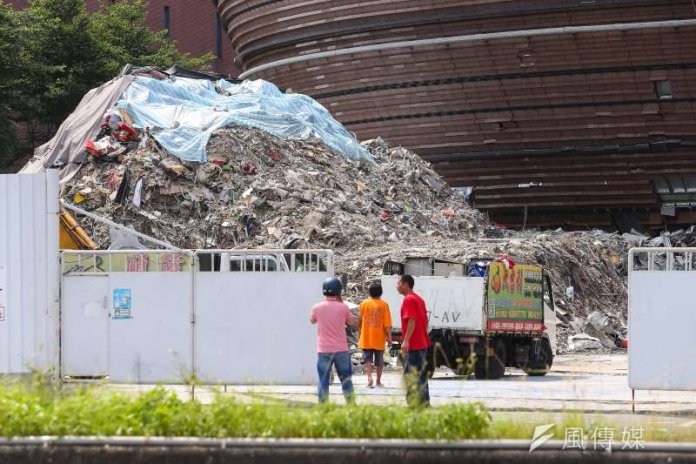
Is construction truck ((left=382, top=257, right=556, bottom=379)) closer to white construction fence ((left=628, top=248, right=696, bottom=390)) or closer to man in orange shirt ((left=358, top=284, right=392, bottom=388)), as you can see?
man in orange shirt ((left=358, top=284, right=392, bottom=388))

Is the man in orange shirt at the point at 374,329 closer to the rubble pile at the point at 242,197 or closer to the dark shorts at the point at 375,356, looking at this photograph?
the dark shorts at the point at 375,356

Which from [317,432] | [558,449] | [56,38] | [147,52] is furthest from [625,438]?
[147,52]

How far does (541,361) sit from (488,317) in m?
1.38

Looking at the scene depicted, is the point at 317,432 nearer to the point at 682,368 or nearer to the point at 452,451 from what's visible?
the point at 452,451

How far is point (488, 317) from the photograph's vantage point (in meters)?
21.1

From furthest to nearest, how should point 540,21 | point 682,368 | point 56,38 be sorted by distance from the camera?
point 56,38 → point 540,21 → point 682,368

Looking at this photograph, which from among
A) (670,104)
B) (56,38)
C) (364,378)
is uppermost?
(56,38)

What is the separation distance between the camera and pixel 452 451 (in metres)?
9.61

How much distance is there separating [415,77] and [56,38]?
1073 centimetres

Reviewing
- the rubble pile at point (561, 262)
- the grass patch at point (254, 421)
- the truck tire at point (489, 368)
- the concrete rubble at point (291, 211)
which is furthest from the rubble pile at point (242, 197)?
the grass patch at point (254, 421)

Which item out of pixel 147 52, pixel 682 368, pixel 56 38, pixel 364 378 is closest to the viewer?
pixel 682 368

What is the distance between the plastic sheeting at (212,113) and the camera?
1150 inches

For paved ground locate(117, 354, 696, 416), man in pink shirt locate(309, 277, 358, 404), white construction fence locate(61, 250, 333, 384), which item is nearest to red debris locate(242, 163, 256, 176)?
paved ground locate(117, 354, 696, 416)

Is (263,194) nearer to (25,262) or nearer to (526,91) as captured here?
(526,91)
